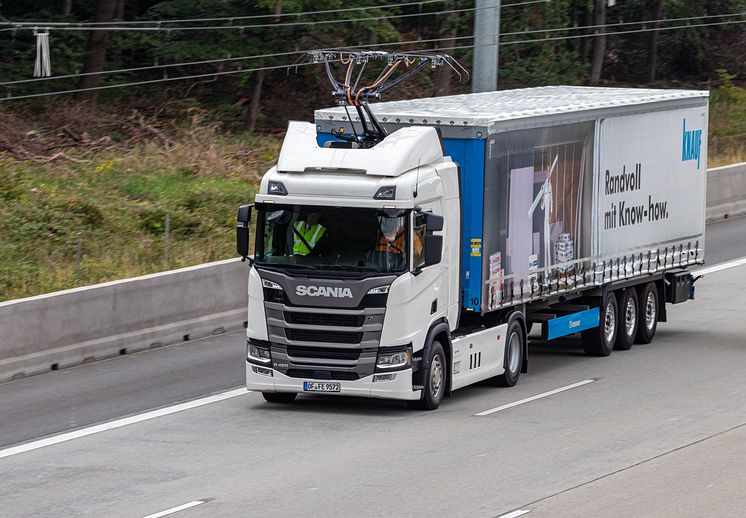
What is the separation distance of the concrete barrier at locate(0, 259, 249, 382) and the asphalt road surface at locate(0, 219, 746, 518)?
0.96 ft

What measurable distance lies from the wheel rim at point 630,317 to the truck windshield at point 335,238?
256 inches

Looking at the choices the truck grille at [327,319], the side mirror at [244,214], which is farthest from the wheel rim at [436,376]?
the side mirror at [244,214]

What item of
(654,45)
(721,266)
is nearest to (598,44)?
(654,45)

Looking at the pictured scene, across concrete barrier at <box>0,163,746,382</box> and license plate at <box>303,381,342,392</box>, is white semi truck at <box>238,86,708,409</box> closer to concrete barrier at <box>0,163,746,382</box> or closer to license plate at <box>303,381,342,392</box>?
license plate at <box>303,381,342,392</box>

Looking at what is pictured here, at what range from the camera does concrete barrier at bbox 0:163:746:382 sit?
1856cm

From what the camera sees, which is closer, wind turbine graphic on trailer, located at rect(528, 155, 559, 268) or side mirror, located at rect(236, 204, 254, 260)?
side mirror, located at rect(236, 204, 254, 260)

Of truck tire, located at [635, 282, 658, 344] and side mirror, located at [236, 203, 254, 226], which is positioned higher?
side mirror, located at [236, 203, 254, 226]

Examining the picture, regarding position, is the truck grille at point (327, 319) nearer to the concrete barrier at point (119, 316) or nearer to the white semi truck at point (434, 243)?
the white semi truck at point (434, 243)

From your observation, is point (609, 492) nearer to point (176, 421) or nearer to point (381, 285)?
point (381, 285)

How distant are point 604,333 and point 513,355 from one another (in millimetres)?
2706

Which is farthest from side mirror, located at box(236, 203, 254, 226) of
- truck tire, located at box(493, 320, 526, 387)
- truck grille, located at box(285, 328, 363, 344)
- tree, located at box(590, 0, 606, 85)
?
tree, located at box(590, 0, 606, 85)

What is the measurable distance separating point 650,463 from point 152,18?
1285 inches

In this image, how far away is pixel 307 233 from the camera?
627 inches

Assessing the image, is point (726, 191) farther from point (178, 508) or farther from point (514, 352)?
point (178, 508)
